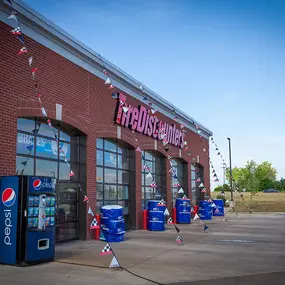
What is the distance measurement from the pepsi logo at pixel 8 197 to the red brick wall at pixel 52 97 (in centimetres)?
111

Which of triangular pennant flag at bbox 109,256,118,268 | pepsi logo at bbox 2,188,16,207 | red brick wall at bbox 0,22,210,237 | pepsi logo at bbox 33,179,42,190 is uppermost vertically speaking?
red brick wall at bbox 0,22,210,237

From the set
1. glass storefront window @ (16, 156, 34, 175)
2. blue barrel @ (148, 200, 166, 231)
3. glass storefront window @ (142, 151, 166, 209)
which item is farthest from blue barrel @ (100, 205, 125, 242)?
glass storefront window @ (142, 151, 166, 209)

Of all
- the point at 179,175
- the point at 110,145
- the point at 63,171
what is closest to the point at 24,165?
the point at 63,171

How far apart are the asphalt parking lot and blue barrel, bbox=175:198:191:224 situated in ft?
27.0

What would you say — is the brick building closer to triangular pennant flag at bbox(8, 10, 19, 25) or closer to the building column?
triangular pennant flag at bbox(8, 10, 19, 25)

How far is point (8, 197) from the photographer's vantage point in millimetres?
9234

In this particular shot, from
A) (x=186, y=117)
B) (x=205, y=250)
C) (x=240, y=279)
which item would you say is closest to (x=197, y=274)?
(x=240, y=279)

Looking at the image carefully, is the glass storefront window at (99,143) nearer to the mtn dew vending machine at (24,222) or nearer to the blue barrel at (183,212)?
the mtn dew vending machine at (24,222)

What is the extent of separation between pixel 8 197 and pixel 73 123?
4.92 m

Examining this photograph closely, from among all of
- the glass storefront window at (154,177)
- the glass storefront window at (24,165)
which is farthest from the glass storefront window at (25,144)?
the glass storefront window at (154,177)

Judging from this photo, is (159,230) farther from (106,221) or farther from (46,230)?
(46,230)

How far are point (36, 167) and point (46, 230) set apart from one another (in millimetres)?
3337

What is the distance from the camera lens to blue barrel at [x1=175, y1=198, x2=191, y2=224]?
73.0ft

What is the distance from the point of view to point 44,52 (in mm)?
12500
